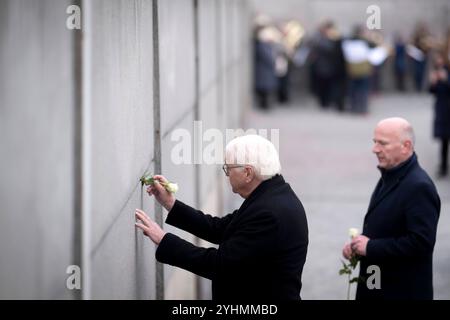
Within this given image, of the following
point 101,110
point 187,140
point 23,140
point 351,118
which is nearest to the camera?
point 23,140

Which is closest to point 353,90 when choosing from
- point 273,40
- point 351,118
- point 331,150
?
point 351,118

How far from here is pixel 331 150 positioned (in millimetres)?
14602

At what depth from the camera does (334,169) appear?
13031 mm

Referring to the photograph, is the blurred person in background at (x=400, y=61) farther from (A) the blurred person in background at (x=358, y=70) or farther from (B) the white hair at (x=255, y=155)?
(B) the white hair at (x=255, y=155)

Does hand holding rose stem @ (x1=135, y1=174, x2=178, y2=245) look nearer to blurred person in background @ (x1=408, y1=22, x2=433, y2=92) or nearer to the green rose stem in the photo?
the green rose stem

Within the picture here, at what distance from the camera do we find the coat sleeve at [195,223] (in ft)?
13.9

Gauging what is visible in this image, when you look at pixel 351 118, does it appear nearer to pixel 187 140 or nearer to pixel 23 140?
pixel 187 140

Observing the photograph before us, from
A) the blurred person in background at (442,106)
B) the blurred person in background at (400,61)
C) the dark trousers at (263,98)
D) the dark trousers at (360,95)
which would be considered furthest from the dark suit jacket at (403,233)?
the blurred person in background at (400,61)

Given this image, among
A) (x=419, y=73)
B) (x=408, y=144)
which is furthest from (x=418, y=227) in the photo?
(x=419, y=73)

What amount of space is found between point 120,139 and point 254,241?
70 centimetres

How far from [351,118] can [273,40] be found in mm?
2736

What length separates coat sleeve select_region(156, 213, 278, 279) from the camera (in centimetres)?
369
